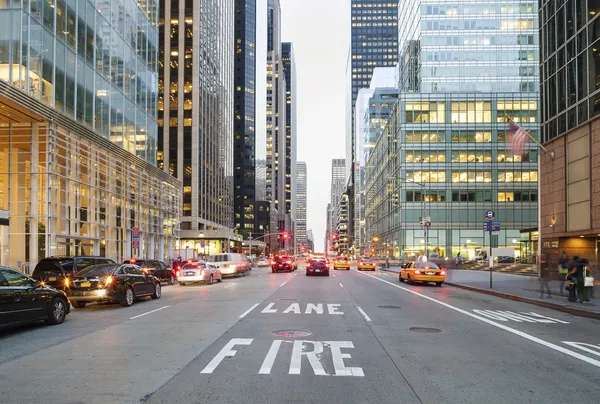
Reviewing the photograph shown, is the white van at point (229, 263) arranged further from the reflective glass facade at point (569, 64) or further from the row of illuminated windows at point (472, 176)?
the row of illuminated windows at point (472, 176)

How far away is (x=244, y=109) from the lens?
547ft

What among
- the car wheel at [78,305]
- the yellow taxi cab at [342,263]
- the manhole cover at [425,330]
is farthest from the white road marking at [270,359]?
the yellow taxi cab at [342,263]

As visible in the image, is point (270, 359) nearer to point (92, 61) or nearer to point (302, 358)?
point (302, 358)

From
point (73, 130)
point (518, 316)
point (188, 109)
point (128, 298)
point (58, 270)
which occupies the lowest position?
point (518, 316)

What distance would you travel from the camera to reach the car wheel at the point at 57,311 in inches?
493

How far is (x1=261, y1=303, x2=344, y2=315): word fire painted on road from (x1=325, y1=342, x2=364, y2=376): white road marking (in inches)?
193

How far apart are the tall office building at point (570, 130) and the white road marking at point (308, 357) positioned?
22461 millimetres

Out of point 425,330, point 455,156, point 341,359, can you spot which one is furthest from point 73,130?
point 455,156

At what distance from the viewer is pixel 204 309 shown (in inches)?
609

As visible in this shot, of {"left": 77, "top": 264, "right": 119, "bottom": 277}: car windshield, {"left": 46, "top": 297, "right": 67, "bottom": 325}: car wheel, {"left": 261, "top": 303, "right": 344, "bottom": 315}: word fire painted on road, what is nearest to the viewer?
{"left": 46, "top": 297, "right": 67, "bottom": 325}: car wheel

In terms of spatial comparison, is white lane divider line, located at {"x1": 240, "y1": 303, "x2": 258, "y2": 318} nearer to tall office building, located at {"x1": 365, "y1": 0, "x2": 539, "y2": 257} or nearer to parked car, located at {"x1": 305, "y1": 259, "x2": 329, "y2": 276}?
parked car, located at {"x1": 305, "y1": 259, "x2": 329, "y2": 276}

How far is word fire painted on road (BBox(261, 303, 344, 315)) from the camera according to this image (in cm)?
1462

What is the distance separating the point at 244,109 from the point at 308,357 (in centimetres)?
16307

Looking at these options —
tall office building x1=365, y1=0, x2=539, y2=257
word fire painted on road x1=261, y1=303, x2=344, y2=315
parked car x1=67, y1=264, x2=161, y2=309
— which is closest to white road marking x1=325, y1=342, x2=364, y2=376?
word fire painted on road x1=261, y1=303, x2=344, y2=315
